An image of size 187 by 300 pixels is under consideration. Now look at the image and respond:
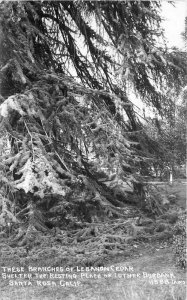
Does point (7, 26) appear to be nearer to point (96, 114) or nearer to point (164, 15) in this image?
point (96, 114)

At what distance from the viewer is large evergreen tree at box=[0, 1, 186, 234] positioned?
5.39m

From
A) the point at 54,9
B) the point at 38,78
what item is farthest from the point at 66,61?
the point at 38,78

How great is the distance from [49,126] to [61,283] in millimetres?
2374

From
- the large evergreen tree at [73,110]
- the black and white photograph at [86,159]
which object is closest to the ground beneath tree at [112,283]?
the black and white photograph at [86,159]

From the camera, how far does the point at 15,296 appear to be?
3.98 m

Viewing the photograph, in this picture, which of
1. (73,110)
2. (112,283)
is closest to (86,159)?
(73,110)

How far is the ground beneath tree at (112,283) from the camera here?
3804mm

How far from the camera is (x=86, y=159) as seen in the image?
654 cm

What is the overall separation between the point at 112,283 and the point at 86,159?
2.76m

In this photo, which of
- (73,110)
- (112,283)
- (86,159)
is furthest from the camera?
(86,159)

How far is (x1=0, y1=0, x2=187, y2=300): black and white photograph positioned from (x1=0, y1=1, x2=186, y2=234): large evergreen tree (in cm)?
2

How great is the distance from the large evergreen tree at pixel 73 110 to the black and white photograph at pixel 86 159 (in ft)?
0.06

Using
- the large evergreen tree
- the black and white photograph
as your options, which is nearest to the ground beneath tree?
the black and white photograph

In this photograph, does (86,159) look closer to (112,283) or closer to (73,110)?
(73,110)
